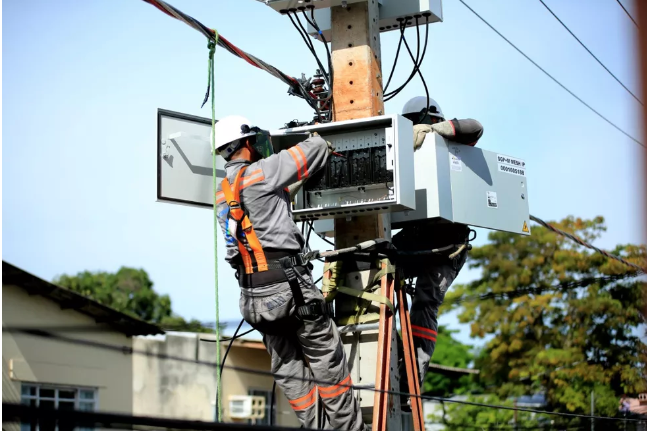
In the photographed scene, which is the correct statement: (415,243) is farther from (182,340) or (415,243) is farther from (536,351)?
(536,351)

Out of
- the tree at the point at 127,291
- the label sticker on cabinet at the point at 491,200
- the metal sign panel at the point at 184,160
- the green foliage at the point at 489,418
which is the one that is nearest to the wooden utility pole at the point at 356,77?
the label sticker on cabinet at the point at 491,200

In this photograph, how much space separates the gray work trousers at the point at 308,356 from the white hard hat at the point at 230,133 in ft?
2.88

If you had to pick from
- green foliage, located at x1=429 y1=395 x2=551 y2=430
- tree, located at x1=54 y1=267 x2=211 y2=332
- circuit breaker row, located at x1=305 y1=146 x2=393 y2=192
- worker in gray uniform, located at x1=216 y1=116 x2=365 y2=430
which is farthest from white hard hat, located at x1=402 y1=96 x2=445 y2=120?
tree, located at x1=54 y1=267 x2=211 y2=332

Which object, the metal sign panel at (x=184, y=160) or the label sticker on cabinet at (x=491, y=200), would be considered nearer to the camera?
the metal sign panel at (x=184, y=160)

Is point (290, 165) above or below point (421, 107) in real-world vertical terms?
below

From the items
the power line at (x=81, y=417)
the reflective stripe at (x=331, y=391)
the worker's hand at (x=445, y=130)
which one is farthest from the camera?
the worker's hand at (x=445, y=130)

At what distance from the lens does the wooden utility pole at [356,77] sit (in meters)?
6.16

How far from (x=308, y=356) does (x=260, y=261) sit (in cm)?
63

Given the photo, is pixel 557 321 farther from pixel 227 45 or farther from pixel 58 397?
pixel 227 45

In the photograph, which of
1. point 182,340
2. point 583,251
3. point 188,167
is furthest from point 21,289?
point 583,251

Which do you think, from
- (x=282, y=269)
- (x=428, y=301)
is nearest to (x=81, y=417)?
(x=282, y=269)

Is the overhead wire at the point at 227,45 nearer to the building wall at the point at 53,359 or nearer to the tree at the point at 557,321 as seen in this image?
the building wall at the point at 53,359

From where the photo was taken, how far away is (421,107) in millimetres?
6914

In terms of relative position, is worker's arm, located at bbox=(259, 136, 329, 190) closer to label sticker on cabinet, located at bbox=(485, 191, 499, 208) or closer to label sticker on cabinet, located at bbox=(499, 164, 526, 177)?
label sticker on cabinet, located at bbox=(485, 191, 499, 208)
